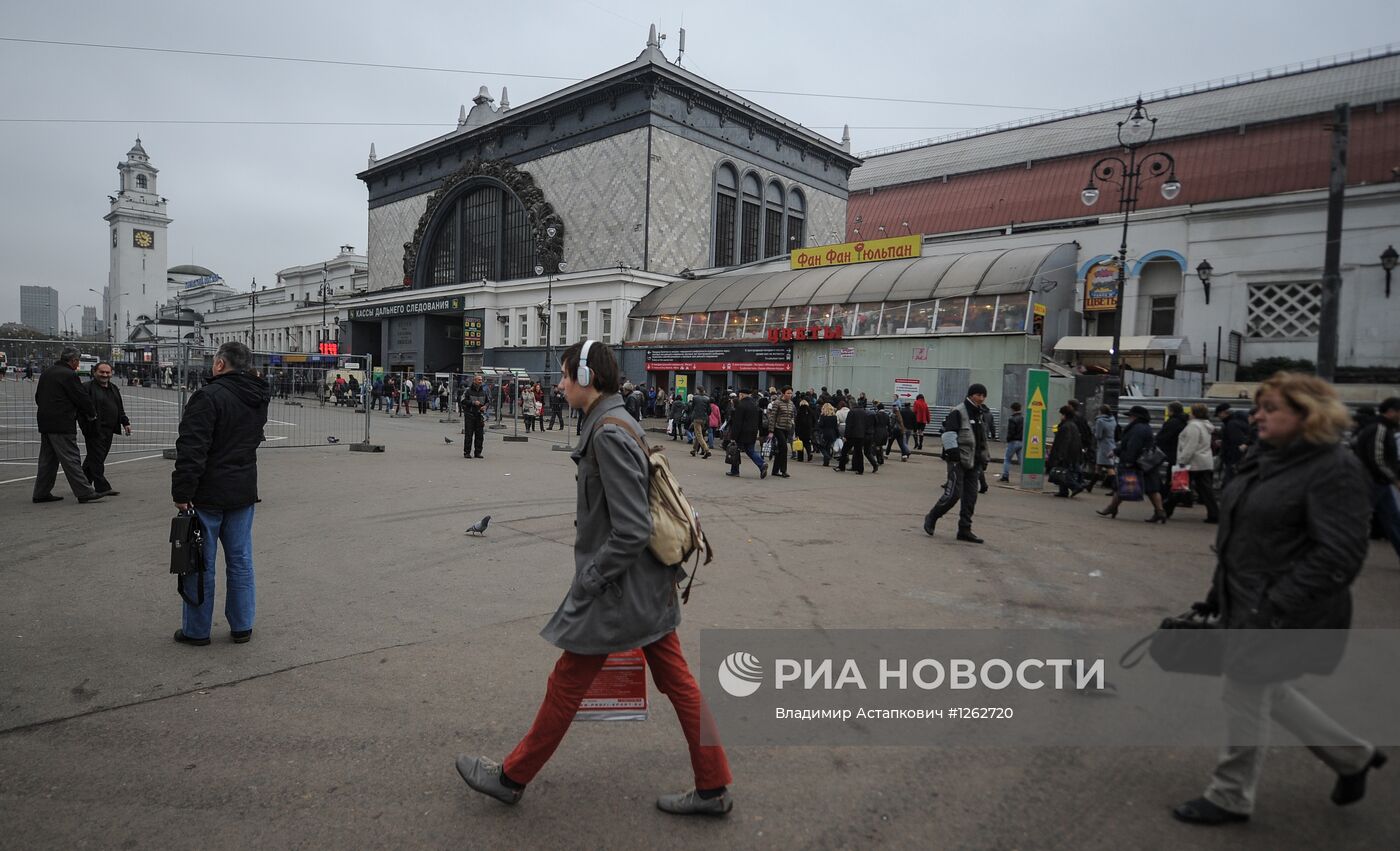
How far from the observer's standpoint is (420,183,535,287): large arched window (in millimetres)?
47000

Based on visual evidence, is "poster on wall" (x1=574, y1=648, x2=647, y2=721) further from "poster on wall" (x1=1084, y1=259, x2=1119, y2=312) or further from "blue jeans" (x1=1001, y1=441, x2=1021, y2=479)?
"poster on wall" (x1=1084, y1=259, x2=1119, y2=312)

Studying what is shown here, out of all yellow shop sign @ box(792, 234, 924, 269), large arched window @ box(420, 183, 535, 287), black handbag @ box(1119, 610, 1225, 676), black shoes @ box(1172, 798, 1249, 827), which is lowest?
black shoes @ box(1172, 798, 1249, 827)

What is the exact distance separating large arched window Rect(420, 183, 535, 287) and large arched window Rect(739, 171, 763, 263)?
12.8 m

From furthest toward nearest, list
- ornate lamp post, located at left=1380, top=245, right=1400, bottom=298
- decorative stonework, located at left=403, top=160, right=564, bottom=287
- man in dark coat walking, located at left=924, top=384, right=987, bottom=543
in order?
1. decorative stonework, located at left=403, top=160, right=564, bottom=287
2. ornate lamp post, located at left=1380, top=245, right=1400, bottom=298
3. man in dark coat walking, located at left=924, top=384, right=987, bottom=543

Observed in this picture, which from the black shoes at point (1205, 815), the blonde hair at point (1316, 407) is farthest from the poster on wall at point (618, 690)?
the blonde hair at point (1316, 407)

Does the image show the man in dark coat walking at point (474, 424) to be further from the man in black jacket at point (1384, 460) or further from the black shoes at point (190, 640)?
the man in black jacket at point (1384, 460)

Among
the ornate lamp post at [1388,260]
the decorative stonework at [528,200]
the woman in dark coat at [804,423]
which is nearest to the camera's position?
the woman in dark coat at [804,423]

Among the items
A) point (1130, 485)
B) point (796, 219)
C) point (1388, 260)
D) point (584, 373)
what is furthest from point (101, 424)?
point (796, 219)

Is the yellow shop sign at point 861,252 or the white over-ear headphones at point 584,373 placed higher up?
the yellow shop sign at point 861,252

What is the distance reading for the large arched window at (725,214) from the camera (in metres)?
43.3

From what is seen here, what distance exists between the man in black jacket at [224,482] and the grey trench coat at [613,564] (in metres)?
3.00

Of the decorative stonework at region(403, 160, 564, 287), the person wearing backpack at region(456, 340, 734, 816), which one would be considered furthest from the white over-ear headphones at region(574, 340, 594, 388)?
the decorative stonework at region(403, 160, 564, 287)

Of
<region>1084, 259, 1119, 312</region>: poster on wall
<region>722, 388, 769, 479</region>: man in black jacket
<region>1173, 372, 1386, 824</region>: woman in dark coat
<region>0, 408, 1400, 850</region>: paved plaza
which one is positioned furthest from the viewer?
<region>1084, 259, 1119, 312</region>: poster on wall

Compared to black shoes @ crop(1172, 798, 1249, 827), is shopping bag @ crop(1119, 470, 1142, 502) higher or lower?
higher
